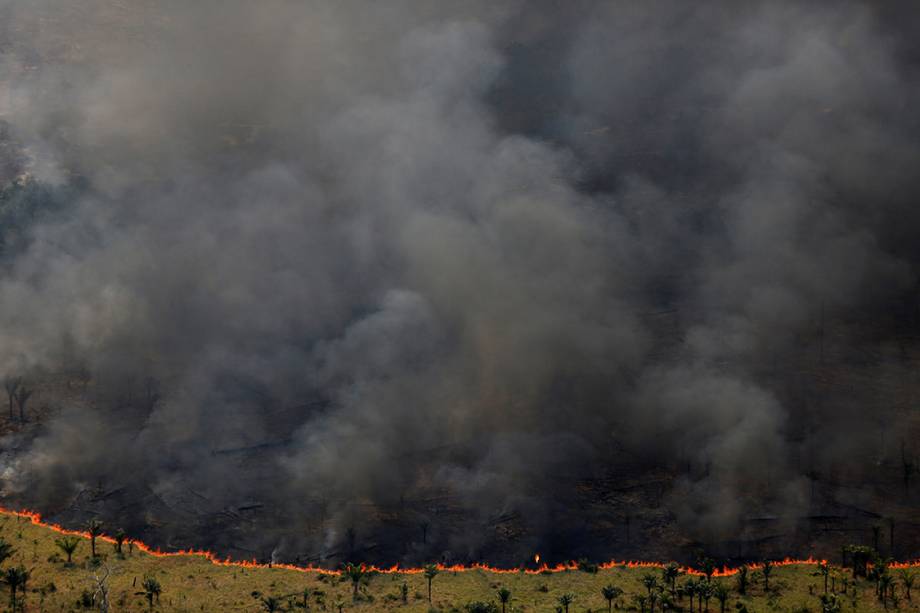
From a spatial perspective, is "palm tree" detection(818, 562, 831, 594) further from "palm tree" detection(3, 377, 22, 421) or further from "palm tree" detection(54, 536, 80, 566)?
"palm tree" detection(3, 377, 22, 421)

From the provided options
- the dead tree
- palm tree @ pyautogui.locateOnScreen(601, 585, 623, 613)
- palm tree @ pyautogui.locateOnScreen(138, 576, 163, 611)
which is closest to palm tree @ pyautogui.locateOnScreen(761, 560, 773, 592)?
palm tree @ pyautogui.locateOnScreen(601, 585, 623, 613)

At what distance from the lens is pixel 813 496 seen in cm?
7556

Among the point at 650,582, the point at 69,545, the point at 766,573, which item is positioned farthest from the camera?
the point at 766,573

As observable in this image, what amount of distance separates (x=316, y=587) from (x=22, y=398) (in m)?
41.4

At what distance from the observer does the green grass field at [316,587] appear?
2307 inches

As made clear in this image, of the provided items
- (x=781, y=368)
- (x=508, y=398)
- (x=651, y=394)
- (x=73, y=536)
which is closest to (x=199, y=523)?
(x=73, y=536)

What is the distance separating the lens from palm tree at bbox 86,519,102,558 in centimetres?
6456

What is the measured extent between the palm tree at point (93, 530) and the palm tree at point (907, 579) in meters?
57.5

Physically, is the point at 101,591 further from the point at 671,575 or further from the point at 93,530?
the point at 671,575

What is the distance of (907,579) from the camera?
6088 cm

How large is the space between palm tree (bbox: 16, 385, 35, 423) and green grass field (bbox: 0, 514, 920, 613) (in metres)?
19.2

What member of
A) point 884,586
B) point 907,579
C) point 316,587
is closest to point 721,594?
point 884,586

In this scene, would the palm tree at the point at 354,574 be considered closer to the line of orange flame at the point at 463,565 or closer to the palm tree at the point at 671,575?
the line of orange flame at the point at 463,565

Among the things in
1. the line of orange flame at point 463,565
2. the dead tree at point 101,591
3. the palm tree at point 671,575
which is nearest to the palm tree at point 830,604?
the line of orange flame at point 463,565
